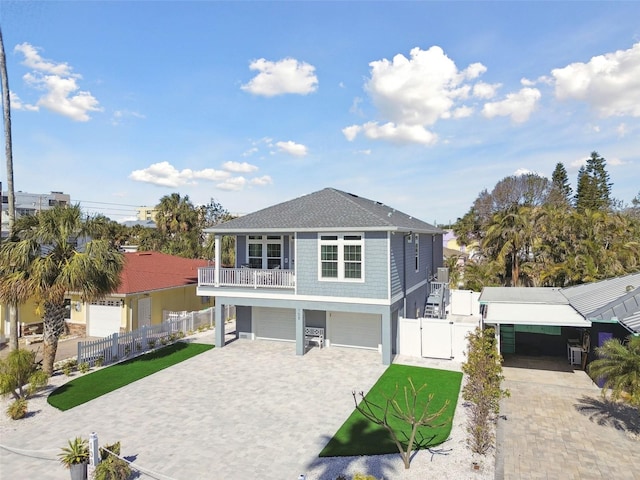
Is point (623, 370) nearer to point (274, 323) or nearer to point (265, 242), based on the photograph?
point (274, 323)

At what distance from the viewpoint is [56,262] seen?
Result: 1447cm

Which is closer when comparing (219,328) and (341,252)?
(341,252)

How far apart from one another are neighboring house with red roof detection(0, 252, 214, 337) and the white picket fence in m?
1.25

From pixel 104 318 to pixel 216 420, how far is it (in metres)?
14.2

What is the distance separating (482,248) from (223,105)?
22928 millimetres

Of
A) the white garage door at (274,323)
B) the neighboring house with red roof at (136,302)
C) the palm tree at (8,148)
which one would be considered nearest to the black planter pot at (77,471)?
the palm tree at (8,148)

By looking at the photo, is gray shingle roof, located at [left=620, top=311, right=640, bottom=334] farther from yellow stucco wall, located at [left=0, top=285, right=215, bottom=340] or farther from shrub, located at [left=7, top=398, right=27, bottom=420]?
yellow stucco wall, located at [left=0, top=285, right=215, bottom=340]

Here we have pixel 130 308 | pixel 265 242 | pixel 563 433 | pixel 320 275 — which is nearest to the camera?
pixel 563 433

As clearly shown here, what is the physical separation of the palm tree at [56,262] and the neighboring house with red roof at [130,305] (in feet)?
16.4

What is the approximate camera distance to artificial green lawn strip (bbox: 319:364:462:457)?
9617mm

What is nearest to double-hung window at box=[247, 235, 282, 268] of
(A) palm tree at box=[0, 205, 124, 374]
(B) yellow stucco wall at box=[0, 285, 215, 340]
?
(A) palm tree at box=[0, 205, 124, 374]

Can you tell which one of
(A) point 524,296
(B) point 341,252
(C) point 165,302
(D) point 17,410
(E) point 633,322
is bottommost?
(D) point 17,410

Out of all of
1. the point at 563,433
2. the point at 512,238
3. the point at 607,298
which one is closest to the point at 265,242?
the point at 563,433

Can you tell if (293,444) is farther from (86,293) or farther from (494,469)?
(86,293)
